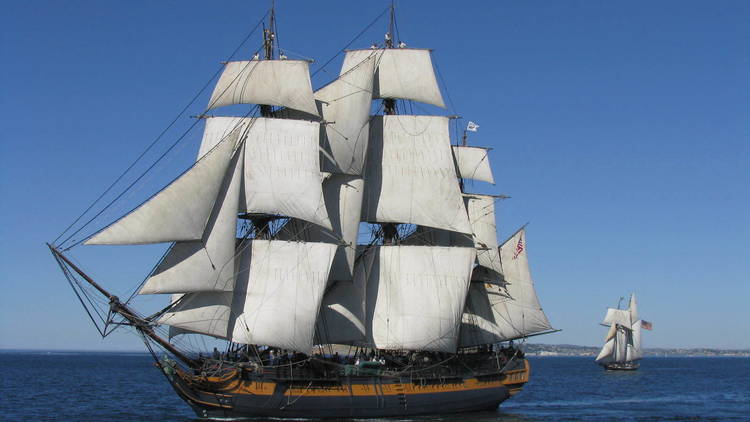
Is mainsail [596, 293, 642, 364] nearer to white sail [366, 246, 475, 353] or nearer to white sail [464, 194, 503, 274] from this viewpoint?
white sail [464, 194, 503, 274]

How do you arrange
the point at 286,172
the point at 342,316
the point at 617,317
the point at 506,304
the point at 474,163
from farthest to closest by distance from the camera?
the point at 617,317 → the point at 474,163 → the point at 506,304 → the point at 342,316 → the point at 286,172

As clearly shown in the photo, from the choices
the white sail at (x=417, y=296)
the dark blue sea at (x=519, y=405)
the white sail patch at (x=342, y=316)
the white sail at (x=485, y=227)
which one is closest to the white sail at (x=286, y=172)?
the white sail patch at (x=342, y=316)

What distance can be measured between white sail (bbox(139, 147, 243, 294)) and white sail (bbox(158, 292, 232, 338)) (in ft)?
3.10

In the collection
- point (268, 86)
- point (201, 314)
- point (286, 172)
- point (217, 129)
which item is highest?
point (268, 86)

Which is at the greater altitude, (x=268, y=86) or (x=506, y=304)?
(x=268, y=86)

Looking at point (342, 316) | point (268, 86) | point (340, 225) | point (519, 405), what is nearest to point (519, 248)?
point (519, 405)

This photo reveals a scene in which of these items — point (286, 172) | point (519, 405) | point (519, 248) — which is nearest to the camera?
point (286, 172)

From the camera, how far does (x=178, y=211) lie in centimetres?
4209

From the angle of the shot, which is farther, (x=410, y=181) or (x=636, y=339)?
(x=636, y=339)

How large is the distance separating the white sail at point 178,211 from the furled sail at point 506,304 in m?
24.1

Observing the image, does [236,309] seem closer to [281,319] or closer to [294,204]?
[281,319]

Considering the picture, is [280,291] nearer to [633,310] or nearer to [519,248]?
[519,248]

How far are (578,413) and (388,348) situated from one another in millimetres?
15181

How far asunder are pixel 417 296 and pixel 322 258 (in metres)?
9.35
